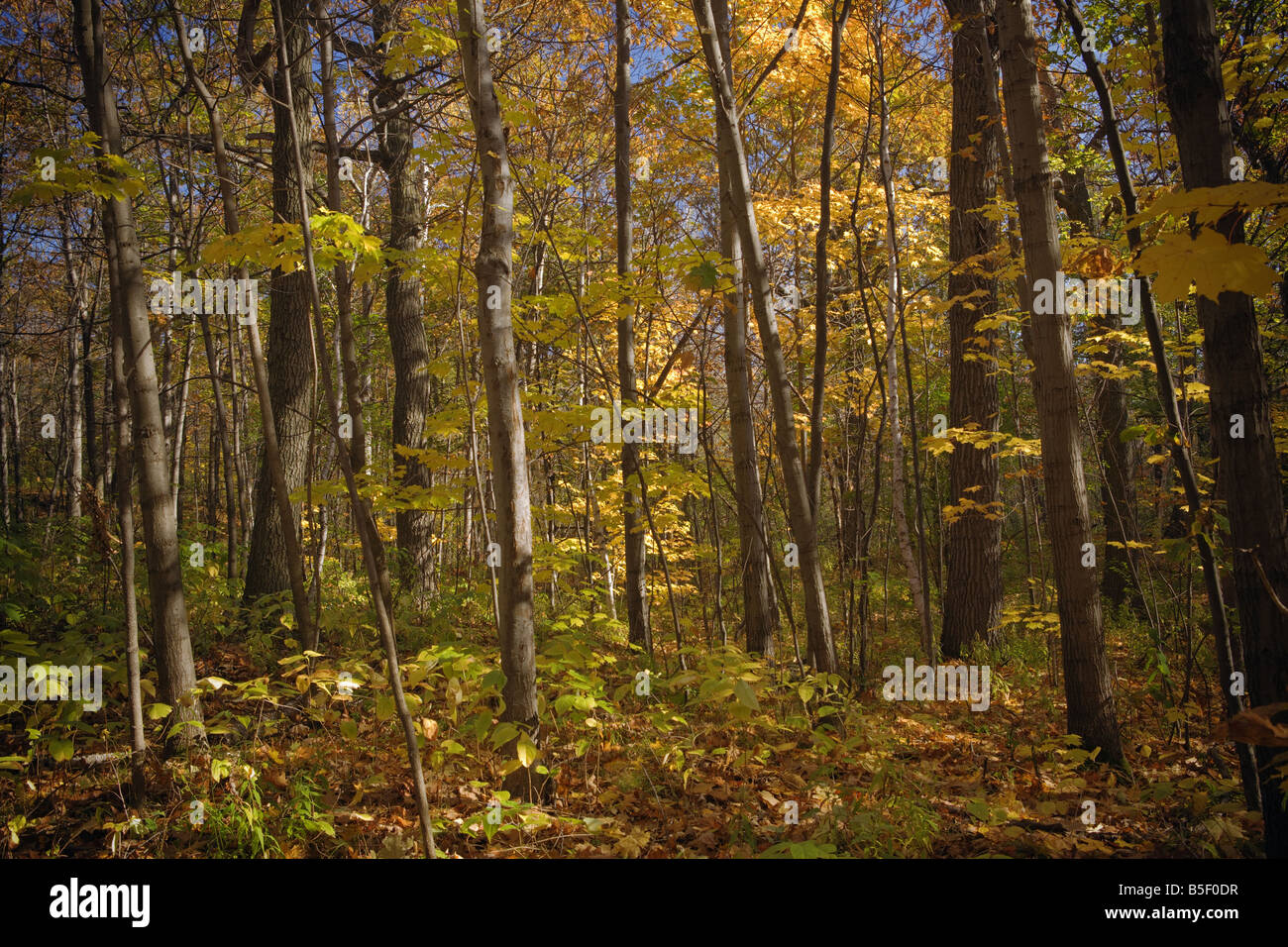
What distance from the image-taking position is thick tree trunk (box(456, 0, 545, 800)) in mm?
3289

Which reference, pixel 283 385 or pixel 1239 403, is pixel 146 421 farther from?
pixel 1239 403

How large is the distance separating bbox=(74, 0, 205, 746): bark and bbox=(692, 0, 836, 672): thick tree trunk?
3.65 metres

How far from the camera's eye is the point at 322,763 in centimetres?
379

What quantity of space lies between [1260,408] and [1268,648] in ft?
2.97

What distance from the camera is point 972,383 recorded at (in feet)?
24.3

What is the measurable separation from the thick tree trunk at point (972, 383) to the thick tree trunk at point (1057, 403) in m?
3.10

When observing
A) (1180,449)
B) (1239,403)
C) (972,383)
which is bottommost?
(1180,449)

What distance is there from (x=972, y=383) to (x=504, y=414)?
604 cm

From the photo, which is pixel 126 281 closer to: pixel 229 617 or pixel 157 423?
pixel 157 423

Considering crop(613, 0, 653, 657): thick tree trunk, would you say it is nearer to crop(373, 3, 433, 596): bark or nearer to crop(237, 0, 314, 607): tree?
crop(237, 0, 314, 607): tree
